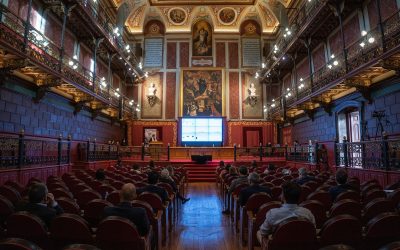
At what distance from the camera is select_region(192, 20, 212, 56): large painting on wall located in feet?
77.8

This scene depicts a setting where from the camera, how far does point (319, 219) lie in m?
3.24

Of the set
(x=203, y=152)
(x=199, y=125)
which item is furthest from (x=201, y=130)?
(x=203, y=152)

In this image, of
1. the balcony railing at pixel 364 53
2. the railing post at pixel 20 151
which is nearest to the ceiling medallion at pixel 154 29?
the balcony railing at pixel 364 53

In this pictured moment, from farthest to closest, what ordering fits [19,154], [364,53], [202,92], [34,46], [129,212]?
[202,92] < [34,46] < [364,53] < [19,154] < [129,212]

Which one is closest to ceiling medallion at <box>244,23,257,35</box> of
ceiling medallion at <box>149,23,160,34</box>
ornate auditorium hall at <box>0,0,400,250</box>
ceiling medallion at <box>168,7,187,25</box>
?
ornate auditorium hall at <box>0,0,400,250</box>

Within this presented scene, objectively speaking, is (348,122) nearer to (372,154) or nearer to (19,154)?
(372,154)

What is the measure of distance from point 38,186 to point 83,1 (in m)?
11.9

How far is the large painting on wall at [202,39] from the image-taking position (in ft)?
77.8

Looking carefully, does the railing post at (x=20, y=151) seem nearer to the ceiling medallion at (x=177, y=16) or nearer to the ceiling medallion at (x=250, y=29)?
the ceiling medallion at (x=177, y=16)

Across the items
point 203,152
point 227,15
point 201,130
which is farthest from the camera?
point 227,15

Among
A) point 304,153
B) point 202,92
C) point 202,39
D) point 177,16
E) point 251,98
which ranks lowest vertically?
point 304,153

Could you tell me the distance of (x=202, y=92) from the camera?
23.0 metres

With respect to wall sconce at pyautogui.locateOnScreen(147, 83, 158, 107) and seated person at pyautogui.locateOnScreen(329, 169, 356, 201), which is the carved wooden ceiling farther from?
seated person at pyautogui.locateOnScreen(329, 169, 356, 201)

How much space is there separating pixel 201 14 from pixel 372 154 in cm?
1922
